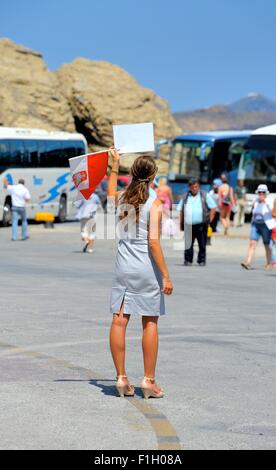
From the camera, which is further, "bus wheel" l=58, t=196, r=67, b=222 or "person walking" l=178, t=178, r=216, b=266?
"bus wheel" l=58, t=196, r=67, b=222

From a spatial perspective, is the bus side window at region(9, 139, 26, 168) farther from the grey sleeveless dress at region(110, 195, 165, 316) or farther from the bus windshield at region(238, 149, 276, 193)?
the grey sleeveless dress at region(110, 195, 165, 316)

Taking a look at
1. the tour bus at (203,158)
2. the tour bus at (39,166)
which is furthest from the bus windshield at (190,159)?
the tour bus at (39,166)

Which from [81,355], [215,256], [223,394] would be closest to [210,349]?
[81,355]

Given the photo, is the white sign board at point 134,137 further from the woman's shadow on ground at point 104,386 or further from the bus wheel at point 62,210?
the bus wheel at point 62,210

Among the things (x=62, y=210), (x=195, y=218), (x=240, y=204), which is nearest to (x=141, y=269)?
(x=195, y=218)

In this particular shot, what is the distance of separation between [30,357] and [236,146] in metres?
39.7

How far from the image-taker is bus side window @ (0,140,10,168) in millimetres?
42531

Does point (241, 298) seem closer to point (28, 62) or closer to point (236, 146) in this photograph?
point (236, 146)

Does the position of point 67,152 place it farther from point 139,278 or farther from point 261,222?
point 139,278

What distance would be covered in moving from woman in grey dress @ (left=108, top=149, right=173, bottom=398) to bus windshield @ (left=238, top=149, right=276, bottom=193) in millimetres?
34492

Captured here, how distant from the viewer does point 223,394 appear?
31.2 feet

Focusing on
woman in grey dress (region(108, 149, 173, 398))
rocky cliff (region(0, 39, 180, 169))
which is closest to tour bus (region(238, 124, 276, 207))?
rocky cliff (region(0, 39, 180, 169))

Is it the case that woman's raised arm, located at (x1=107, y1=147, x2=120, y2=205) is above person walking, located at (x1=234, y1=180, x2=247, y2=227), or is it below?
above

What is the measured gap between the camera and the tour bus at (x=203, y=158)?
161ft
